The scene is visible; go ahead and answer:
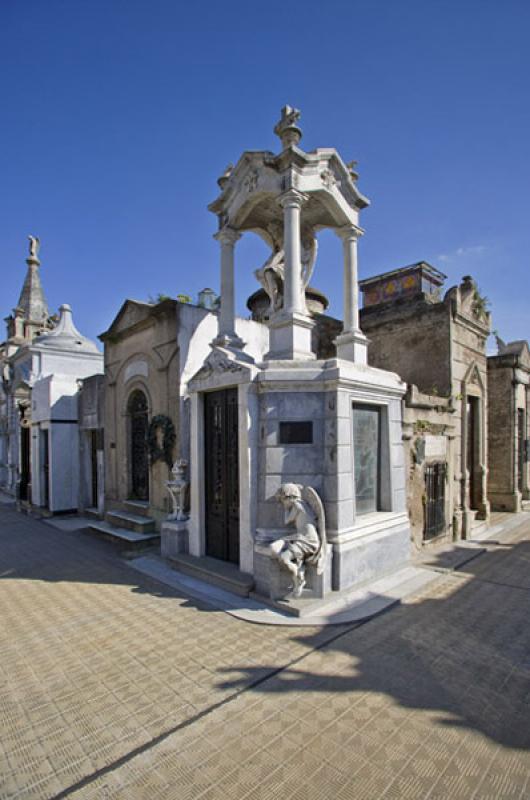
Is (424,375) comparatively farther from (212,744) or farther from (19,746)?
(19,746)

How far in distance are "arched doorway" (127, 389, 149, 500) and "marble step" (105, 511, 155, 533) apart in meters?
0.54

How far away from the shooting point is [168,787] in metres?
2.60

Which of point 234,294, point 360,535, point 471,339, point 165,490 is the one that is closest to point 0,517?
point 165,490

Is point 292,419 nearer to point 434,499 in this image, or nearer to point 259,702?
point 259,702

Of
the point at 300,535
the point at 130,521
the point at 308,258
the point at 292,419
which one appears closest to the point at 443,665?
the point at 300,535

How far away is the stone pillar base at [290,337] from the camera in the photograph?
19.6 feet

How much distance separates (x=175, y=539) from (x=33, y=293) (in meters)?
20.5

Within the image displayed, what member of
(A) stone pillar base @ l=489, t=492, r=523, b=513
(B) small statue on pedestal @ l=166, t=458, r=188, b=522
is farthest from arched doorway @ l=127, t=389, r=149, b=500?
(A) stone pillar base @ l=489, t=492, r=523, b=513

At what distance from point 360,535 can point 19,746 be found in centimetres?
420

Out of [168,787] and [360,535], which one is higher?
[360,535]

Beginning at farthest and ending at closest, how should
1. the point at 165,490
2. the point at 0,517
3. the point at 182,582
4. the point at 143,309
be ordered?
the point at 0,517 < the point at 143,309 < the point at 165,490 < the point at 182,582

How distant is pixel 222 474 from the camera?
21.0 ft

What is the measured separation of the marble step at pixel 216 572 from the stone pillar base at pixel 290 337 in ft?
10.3

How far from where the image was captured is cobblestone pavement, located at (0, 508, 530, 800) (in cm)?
266
